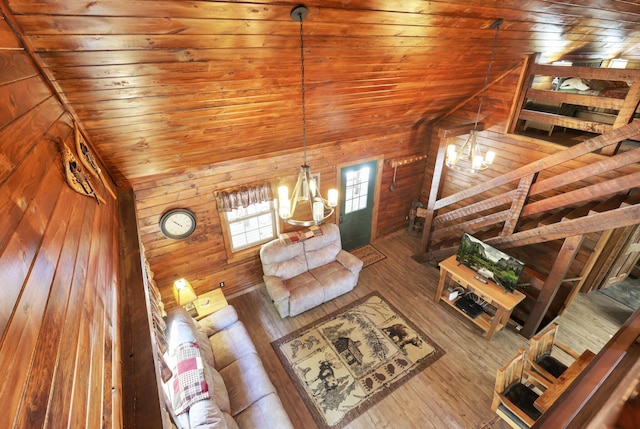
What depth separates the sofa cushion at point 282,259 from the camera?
4.44 m

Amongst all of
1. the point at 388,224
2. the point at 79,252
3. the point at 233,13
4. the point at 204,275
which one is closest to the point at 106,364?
the point at 79,252

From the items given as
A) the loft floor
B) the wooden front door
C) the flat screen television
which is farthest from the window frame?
the loft floor

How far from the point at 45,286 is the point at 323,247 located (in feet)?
13.6

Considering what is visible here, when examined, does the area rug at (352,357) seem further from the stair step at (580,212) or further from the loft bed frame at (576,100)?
the loft bed frame at (576,100)

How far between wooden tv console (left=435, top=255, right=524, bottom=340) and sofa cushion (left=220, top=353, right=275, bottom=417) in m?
2.87

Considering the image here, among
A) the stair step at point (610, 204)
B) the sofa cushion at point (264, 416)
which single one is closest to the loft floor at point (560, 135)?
the stair step at point (610, 204)

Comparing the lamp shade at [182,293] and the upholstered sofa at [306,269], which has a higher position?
the upholstered sofa at [306,269]

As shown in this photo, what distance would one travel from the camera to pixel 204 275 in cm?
447

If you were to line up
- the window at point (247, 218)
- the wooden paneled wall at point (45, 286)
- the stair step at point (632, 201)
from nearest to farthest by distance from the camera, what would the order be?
the wooden paneled wall at point (45, 286)
the stair step at point (632, 201)
the window at point (247, 218)

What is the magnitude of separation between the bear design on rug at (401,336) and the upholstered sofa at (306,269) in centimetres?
90

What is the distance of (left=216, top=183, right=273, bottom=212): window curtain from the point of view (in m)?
4.07

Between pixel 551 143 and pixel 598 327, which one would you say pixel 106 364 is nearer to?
pixel 551 143

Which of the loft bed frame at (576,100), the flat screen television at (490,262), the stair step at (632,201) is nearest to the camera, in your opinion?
the stair step at (632,201)

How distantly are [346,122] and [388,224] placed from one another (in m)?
2.80
